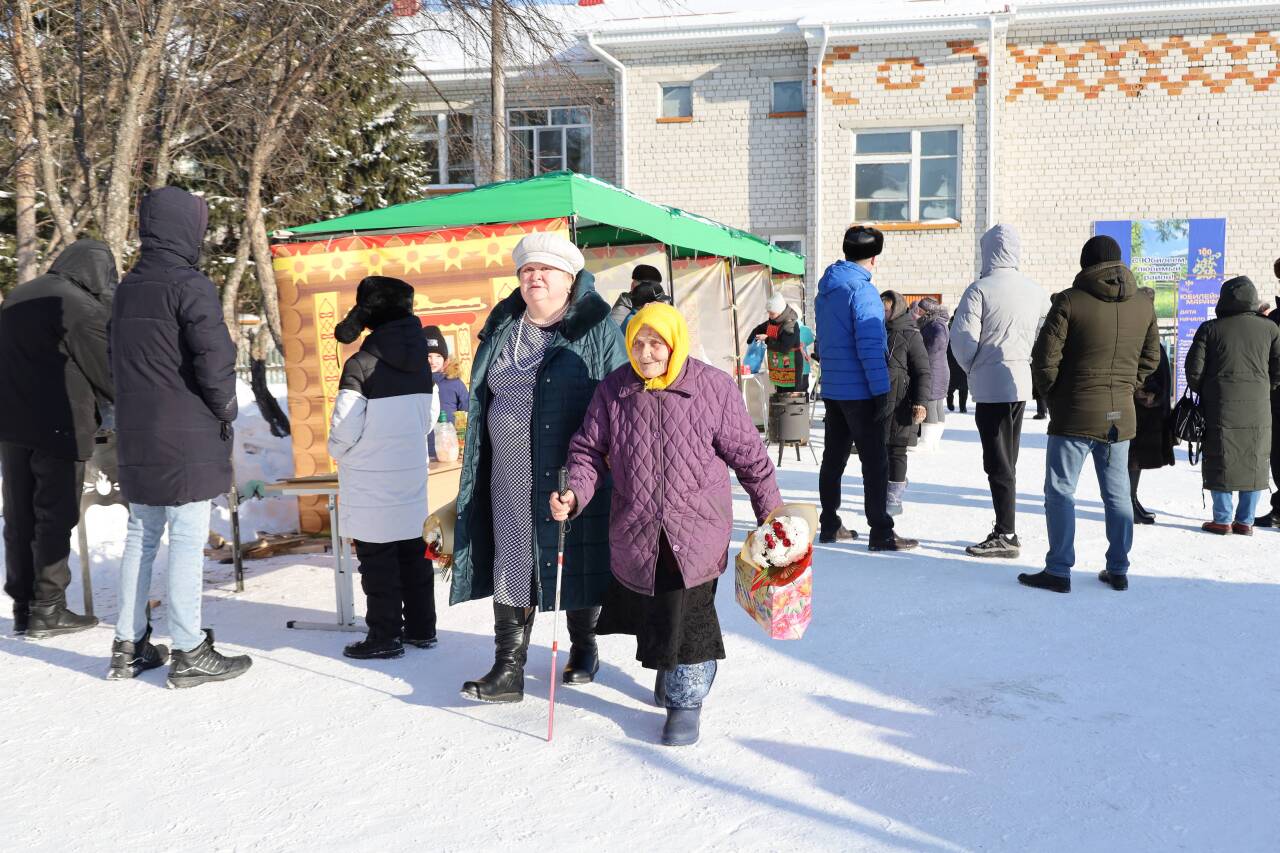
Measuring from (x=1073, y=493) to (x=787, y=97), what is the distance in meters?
15.4

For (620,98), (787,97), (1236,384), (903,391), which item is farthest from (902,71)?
(1236,384)

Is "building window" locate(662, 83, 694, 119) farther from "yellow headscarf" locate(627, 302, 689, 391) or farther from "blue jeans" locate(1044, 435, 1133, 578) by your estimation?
"yellow headscarf" locate(627, 302, 689, 391)

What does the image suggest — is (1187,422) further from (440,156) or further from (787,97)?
(440,156)

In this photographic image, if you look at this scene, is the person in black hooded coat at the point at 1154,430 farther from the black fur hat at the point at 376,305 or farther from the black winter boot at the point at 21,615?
the black winter boot at the point at 21,615

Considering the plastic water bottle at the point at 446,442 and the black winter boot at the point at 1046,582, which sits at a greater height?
the plastic water bottle at the point at 446,442

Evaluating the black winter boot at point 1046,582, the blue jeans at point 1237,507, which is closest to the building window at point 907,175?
the blue jeans at point 1237,507

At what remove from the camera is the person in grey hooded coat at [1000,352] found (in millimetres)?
5699

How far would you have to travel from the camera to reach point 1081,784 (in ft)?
9.76

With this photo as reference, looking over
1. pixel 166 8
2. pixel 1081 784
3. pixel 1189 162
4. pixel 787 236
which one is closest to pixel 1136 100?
pixel 1189 162

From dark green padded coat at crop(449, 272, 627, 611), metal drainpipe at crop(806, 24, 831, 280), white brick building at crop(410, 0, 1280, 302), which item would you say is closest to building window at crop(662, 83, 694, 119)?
white brick building at crop(410, 0, 1280, 302)

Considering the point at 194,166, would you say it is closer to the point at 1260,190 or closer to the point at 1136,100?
the point at 1136,100

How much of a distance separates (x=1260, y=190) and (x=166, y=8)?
18.2 meters

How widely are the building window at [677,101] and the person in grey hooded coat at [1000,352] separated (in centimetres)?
1432

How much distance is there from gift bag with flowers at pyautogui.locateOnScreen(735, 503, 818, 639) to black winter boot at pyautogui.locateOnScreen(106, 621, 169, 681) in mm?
2509
